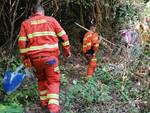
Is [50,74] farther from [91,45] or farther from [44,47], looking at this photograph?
[91,45]

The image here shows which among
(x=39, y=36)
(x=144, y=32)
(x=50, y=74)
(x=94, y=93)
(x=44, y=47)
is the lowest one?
(x=94, y=93)

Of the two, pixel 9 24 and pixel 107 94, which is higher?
pixel 9 24

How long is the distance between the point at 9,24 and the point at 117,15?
12.5ft

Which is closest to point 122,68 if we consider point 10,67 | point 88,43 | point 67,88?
point 88,43

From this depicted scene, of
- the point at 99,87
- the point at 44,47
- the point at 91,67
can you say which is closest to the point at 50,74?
the point at 44,47

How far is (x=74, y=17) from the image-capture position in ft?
39.2

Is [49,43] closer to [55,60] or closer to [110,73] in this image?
[55,60]

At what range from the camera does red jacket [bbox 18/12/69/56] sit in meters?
7.12

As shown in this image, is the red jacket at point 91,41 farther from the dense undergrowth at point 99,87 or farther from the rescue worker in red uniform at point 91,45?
the dense undergrowth at point 99,87

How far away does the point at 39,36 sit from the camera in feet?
23.5

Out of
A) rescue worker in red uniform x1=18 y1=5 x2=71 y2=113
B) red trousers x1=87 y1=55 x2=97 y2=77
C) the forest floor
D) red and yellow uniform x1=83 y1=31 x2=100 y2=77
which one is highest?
rescue worker in red uniform x1=18 y1=5 x2=71 y2=113

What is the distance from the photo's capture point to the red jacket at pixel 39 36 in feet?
23.4

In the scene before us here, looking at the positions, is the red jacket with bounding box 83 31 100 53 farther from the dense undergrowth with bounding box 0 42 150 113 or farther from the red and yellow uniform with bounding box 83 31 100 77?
the dense undergrowth with bounding box 0 42 150 113

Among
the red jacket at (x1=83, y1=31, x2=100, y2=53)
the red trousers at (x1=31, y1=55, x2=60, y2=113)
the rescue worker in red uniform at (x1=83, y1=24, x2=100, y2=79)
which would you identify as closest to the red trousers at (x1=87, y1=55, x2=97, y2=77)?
the rescue worker in red uniform at (x1=83, y1=24, x2=100, y2=79)
